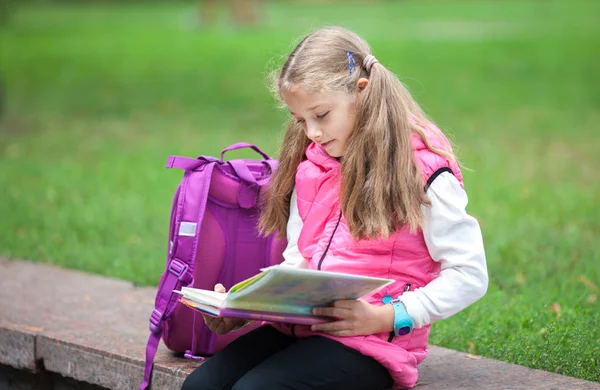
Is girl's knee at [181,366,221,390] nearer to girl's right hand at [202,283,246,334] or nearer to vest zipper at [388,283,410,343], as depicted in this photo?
girl's right hand at [202,283,246,334]

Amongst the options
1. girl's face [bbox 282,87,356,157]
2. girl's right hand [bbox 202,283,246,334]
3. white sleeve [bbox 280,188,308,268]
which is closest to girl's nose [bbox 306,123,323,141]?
girl's face [bbox 282,87,356,157]

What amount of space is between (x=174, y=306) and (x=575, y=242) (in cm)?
302

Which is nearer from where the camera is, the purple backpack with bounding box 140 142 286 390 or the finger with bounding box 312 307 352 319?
the finger with bounding box 312 307 352 319

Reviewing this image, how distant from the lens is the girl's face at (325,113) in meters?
3.01

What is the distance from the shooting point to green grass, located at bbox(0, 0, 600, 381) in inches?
181

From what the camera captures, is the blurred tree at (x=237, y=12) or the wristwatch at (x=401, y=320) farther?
the blurred tree at (x=237, y=12)

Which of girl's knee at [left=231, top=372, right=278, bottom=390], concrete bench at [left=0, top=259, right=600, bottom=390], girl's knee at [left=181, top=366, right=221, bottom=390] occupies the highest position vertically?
girl's knee at [left=231, top=372, right=278, bottom=390]

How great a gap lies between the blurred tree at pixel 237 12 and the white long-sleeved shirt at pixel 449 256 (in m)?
21.2

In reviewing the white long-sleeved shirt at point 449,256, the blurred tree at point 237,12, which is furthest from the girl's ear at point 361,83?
the blurred tree at point 237,12

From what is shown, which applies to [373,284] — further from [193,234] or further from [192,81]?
[192,81]

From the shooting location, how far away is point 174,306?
11.3 feet

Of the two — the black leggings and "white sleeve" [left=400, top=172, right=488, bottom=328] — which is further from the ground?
"white sleeve" [left=400, top=172, right=488, bottom=328]

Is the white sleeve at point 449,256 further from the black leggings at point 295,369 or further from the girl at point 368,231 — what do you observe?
the black leggings at point 295,369

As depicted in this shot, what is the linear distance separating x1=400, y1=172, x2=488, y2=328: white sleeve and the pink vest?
0.23ft
